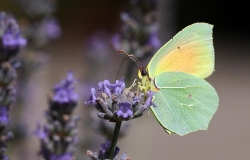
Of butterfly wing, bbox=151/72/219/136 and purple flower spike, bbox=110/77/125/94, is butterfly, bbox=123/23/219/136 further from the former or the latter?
purple flower spike, bbox=110/77/125/94

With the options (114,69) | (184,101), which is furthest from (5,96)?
(114,69)

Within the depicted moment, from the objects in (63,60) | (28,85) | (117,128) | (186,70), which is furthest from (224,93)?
(117,128)

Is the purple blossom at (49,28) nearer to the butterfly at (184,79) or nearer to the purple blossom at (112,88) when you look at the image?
the butterfly at (184,79)

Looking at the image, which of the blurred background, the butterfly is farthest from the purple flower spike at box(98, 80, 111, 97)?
the blurred background

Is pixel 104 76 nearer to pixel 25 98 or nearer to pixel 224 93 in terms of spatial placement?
pixel 25 98

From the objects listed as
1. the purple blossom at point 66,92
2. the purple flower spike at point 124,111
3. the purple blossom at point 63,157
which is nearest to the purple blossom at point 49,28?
the purple blossom at point 66,92
